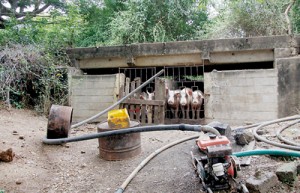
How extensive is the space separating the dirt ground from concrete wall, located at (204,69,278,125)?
3.99 ft

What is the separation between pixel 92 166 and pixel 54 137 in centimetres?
90

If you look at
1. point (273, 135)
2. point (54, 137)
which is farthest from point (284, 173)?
point (54, 137)

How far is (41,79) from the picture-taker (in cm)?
646

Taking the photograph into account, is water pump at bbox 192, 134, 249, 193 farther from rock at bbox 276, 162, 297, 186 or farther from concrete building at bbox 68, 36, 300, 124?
concrete building at bbox 68, 36, 300, 124

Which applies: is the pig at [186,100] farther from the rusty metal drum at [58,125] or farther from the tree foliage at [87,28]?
the rusty metal drum at [58,125]

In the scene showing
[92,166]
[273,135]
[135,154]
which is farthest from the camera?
[273,135]

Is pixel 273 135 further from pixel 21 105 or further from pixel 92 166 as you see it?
pixel 21 105

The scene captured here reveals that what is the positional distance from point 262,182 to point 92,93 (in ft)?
16.7

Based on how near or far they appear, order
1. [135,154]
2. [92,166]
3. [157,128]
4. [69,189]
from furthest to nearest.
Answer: [135,154]
[92,166]
[69,189]
[157,128]

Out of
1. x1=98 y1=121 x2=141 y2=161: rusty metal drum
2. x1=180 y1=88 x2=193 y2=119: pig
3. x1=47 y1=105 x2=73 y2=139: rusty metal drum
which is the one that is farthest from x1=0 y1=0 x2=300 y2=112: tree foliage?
x1=98 y1=121 x2=141 y2=161: rusty metal drum

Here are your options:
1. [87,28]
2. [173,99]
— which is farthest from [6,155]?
[87,28]

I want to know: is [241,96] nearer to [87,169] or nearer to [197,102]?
[197,102]

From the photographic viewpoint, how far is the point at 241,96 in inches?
232

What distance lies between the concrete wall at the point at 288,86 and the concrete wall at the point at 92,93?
3.78m
